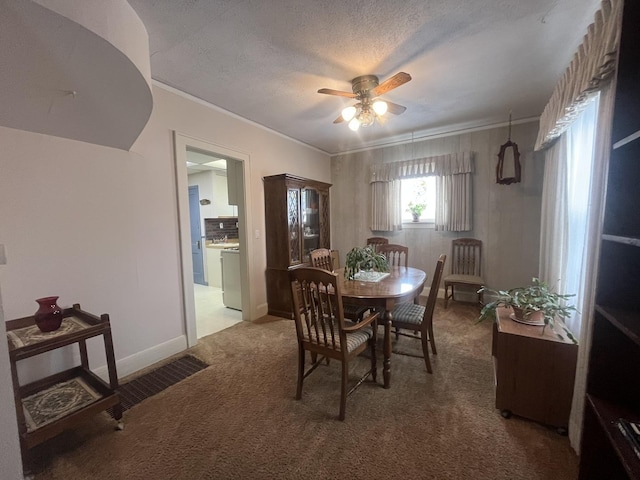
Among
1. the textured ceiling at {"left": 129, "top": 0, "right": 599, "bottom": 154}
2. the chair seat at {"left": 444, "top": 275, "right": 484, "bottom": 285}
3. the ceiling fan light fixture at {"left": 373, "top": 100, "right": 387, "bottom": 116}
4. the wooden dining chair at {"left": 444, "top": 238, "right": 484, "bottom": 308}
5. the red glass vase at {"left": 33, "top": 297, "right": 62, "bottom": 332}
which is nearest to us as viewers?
the red glass vase at {"left": 33, "top": 297, "right": 62, "bottom": 332}

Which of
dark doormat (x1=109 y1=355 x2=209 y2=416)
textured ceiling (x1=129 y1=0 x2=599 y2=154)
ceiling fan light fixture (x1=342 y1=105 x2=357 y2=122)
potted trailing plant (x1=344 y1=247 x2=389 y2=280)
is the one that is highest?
textured ceiling (x1=129 y1=0 x2=599 y2=154)

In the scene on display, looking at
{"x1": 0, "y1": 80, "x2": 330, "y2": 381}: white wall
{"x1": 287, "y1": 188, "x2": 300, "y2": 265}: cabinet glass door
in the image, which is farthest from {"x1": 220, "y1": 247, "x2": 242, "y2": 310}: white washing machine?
{"x1": 0, "y1": 80, "x2": 330, "y2": 381}: white wall

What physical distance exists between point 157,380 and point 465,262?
3.90 metres

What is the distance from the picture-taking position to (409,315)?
88.5 inches

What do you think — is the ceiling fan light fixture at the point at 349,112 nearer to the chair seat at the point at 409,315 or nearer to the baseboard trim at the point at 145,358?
the chair seat at the point at 409,315

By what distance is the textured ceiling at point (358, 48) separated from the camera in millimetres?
1616

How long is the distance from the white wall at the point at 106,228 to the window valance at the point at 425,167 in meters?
2.46

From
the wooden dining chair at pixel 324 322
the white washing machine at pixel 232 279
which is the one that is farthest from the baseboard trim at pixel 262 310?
the wooden dining chair at pixel 324 322

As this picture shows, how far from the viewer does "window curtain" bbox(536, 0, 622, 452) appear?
137 centimetres

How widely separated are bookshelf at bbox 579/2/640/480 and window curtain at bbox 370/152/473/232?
2.82m

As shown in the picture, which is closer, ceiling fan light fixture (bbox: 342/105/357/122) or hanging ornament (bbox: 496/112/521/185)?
ceiling fan light fixture (bbox: 342/105/357/122)

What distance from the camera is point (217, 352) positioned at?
2.60 m

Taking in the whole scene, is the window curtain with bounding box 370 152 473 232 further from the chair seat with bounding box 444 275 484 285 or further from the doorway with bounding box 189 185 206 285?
the doorway with bounding box 189 185 206 285

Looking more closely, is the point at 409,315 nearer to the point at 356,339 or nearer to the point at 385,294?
the point at 385,294
